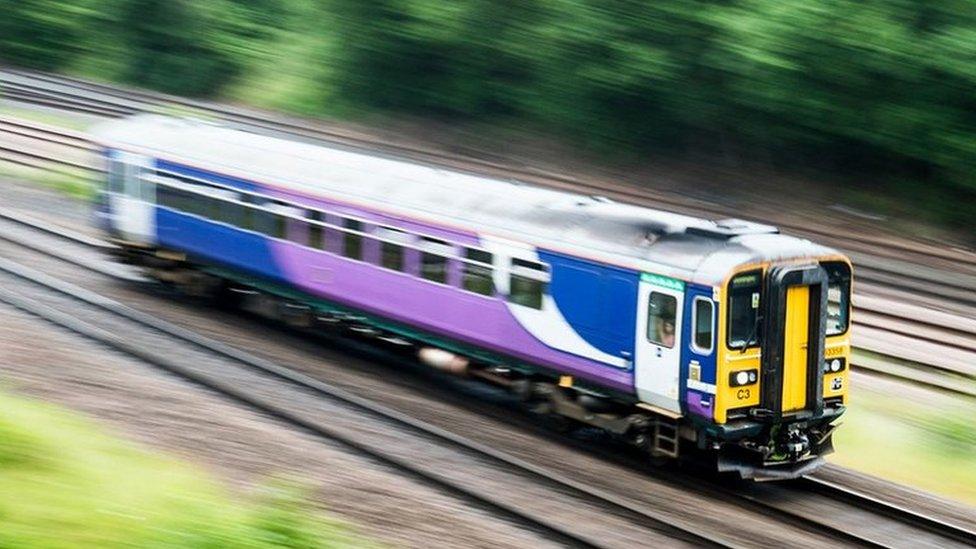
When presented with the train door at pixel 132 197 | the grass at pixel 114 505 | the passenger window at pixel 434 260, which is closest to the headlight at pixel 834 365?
the passenger window at pixel 434 260

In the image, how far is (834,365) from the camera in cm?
1419

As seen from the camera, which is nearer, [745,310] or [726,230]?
[745,310]

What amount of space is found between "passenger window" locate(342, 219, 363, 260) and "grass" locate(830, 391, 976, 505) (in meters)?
6.36

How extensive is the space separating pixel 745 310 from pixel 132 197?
11.4 m

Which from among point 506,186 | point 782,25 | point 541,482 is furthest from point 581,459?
point 782,25

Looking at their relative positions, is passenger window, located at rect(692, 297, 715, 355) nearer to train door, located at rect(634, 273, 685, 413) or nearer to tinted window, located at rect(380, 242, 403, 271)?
train door, located at rect(634, 273, 685, 413)

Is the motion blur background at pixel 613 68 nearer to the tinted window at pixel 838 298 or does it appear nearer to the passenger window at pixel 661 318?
the tinted window at pixel 838 298

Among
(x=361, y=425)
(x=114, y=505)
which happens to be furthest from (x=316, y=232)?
(x=114, y=505)

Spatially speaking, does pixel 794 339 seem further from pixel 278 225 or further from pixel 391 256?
pixel 278 225

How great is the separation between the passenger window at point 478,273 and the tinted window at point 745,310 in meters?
3.20

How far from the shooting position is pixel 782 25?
94.4 ft

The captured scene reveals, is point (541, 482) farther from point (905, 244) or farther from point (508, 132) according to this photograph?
point (508, 132)

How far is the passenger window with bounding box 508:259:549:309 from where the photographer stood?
14.9 m

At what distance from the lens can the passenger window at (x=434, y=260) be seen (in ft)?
52.7
